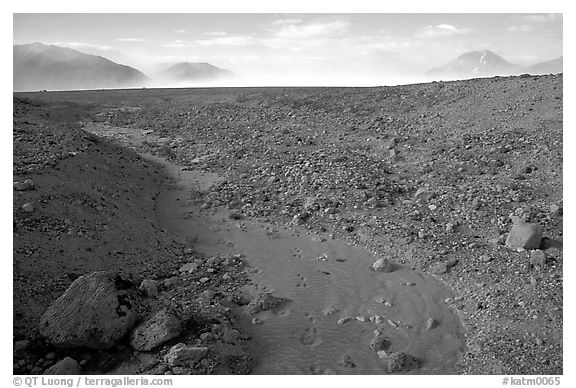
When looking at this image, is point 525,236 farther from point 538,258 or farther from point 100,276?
point 100,276

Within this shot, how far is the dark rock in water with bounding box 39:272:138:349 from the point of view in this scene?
20.8 ft

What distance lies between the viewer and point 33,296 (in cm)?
726

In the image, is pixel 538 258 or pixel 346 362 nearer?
pixel 346 362

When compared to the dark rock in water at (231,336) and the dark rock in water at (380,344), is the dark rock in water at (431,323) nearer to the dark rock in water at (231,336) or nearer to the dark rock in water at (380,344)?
the dark rock in water at (380,344)

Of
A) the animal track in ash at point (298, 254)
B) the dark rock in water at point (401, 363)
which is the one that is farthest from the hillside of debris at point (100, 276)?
the dark rock in water at point (401, 363)

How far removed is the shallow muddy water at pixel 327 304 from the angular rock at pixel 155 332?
4.12 feet

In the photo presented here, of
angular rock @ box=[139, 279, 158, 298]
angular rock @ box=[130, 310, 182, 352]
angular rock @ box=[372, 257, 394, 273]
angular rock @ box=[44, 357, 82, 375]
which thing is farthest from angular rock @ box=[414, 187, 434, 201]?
angular rock @ box=[44, 357, 82, 375]

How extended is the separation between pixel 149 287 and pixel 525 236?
7171 mm

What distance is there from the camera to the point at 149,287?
8.00 metres

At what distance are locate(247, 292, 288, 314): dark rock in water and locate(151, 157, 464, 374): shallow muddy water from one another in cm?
11

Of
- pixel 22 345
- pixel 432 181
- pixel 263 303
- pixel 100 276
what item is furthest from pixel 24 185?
pixel 432 181

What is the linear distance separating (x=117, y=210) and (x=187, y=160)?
5816 millimetres

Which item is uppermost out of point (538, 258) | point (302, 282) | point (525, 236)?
point (525, 236)
